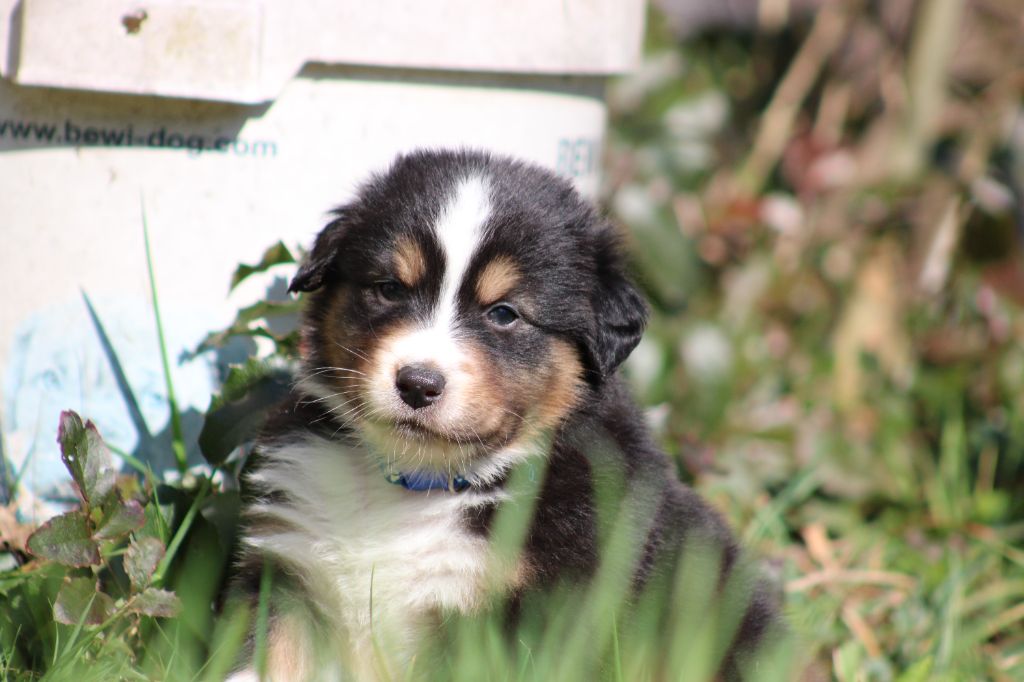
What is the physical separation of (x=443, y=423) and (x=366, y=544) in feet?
1.30

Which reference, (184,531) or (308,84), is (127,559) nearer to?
(184,531)

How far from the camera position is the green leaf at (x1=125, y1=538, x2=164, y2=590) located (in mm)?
2752

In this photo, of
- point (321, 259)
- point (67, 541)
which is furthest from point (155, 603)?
point (321, 259)

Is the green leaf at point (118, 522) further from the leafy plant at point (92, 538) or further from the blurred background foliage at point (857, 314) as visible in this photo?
the blurred background foliage at point (857, 314)

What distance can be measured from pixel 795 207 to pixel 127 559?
11.9ft

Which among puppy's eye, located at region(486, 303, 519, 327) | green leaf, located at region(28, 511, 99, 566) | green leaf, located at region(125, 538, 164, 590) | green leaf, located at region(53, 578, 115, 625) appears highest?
puppy's eye, located at region(486, 303, 519, 327)

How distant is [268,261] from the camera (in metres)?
3.25

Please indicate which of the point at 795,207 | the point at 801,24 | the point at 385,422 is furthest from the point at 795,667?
the point at 801,24

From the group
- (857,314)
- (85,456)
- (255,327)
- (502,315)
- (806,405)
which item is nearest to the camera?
(85,456)

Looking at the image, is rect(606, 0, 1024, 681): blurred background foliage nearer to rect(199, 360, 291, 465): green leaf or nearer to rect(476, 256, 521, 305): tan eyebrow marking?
rect(476, 256, 521, 305): tan eyebrow marking

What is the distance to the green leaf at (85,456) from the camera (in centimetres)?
270

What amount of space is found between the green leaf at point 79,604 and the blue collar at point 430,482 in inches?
29.4

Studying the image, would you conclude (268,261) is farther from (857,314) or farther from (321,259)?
(857,314)

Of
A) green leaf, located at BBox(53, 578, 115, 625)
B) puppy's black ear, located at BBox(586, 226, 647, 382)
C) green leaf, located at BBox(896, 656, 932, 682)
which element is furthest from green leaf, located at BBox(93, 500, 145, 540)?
green leaf, located at BBox(896, 656, 932, 682)
